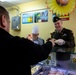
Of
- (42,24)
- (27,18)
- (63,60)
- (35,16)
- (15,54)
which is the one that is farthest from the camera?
(27,18)

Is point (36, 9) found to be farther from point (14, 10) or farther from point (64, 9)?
point (64, 9)

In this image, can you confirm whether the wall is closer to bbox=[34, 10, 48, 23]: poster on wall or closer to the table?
bbox=[34, 10, 48, 23]: poster on wall

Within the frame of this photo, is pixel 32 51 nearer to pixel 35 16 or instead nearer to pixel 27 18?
pixel 35 16

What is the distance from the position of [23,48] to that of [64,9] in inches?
79.6

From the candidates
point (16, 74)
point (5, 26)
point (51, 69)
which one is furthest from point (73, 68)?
point (5, 26)

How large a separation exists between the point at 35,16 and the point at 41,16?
0.67 ft

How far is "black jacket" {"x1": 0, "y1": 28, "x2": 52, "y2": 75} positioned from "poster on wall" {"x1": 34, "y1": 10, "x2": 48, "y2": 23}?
9.67 ft

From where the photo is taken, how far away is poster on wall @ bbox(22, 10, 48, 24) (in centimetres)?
372

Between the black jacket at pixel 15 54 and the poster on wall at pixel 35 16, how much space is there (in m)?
2.95

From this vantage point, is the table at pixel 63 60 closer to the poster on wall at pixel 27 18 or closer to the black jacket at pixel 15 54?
the black jacket at pixel 15 54

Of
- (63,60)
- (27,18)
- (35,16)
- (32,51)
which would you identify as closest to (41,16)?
(35,16)

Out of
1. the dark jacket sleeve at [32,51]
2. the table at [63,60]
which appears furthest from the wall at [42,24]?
the dark jacket sleeve at [32,51]

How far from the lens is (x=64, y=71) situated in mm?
1498

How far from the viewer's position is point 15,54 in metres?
0.78
